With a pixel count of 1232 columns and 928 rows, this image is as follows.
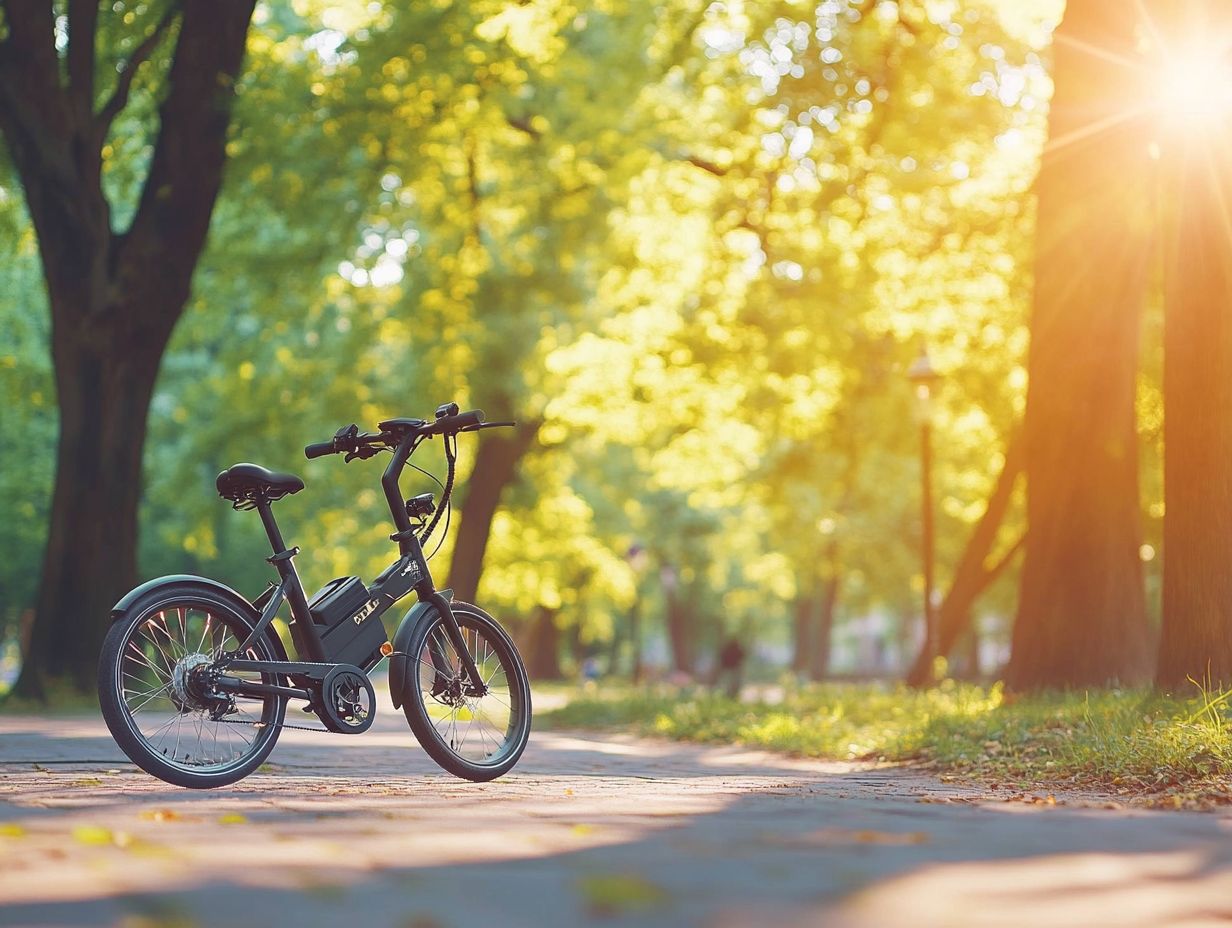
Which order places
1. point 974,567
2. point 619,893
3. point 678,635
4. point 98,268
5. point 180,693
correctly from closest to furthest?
point 619,893
point 180,693
point 98,268
point 974,567
point 678,635

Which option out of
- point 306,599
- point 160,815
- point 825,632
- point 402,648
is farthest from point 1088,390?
point 825,632

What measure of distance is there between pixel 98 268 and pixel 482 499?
48.5 feet

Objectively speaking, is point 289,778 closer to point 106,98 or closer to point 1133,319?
point 1133,319

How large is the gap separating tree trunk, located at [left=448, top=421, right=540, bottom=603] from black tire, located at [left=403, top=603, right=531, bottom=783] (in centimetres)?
2136

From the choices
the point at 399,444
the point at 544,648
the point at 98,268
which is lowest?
the point at 544,648

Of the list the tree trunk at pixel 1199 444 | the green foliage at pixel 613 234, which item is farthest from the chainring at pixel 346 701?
the green foliage at pixel 613 234

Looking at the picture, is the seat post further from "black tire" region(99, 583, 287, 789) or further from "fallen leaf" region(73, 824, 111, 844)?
"fallen leaf" region(73, 824, 111, 844)

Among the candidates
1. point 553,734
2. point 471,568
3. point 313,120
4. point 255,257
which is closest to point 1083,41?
point 553,734

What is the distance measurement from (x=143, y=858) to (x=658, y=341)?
21.6 m

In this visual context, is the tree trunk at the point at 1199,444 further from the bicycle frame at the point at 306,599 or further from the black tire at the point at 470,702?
the bicycle frame at the point at 306,599

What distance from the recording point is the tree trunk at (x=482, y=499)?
28844mm

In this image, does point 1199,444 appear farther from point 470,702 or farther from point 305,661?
point 305,661

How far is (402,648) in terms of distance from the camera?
6.86 m

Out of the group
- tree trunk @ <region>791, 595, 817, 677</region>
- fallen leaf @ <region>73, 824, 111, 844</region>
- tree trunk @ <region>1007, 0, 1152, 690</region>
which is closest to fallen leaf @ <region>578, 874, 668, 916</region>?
fallen leaf @ <region>73, 824, 111, 844</region>
